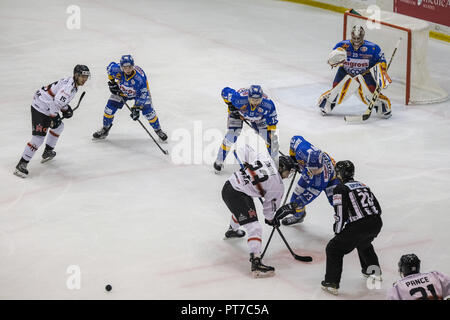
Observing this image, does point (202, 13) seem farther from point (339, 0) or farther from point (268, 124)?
point (268, 124)

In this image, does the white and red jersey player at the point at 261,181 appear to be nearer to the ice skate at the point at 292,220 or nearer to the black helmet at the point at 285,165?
the black helmet at the point at 285,165

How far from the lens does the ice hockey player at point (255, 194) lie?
21.1 ft

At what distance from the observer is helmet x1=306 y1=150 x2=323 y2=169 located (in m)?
6.84

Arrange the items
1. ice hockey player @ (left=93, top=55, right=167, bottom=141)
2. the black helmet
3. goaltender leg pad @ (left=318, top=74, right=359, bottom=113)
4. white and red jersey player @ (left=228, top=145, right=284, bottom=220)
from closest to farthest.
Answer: white and red jersey player @ (left=228, top=145, right=284, bottom=220) < the black helmet < ice hockey player @ (left=93, top=55, right=167, bottom=141) < goaltender leg pad @ (left=318, top=74, right=359, bottom=113)

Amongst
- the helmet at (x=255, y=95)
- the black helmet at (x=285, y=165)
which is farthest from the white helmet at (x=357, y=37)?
the black helmet at (x=285, y=165)

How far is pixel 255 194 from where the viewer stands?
648 centimetres

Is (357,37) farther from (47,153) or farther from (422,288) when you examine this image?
(422,288)

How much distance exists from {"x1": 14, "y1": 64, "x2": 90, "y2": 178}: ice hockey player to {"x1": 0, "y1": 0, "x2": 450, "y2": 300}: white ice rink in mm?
267

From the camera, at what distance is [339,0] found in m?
15.6

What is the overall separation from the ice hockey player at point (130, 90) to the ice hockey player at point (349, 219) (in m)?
3.49

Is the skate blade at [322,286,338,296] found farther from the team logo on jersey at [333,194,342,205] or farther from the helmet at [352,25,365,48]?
the helmet at [352,25,365,48]

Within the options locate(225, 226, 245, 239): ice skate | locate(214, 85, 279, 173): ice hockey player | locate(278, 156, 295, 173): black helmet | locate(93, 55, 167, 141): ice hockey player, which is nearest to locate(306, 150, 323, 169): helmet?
locate(278, 156, 295, 173): black helmet

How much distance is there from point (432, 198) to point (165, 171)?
273cm

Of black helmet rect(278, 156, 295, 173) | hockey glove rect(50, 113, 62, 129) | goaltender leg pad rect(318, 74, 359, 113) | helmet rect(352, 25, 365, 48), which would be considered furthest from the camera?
goaltender leg pad rect(318, 74, 359, 113)
